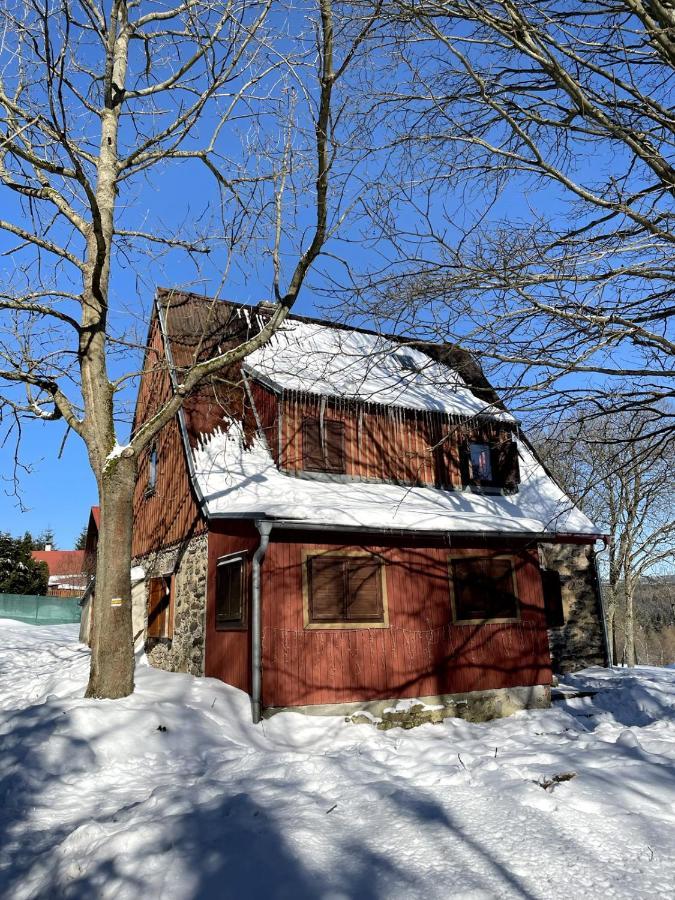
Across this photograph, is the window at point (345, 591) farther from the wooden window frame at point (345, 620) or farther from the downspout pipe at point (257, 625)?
the downspout pipe at point (257, 625)

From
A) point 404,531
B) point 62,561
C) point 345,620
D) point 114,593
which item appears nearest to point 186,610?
point 345,620

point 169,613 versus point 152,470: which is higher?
point 152,470

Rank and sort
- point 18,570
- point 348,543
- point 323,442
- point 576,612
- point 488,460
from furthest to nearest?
point 18,570, point 576,612, point 488,460, point 323,442, point 348,543

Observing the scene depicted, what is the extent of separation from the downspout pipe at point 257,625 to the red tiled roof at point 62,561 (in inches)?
2056

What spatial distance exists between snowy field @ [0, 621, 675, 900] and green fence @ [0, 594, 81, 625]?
33.6 m

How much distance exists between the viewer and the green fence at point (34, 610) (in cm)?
3634

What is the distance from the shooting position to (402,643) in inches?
389

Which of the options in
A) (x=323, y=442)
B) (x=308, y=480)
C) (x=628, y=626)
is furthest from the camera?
(x=628, y=626)

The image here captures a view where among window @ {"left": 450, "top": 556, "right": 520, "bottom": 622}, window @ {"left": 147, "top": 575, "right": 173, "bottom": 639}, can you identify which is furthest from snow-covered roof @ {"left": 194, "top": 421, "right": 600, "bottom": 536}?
window @ {"left": 147, "top": 575, "right": 173, "bottom": 639}

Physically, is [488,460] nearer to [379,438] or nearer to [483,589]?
[379,438]

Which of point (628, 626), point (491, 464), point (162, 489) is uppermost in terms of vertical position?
point (491, 464)

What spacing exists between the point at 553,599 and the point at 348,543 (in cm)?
684

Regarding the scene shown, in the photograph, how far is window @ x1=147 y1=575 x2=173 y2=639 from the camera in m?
12.6

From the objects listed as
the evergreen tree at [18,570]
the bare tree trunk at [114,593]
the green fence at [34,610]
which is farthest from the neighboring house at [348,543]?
the evergreen tree at [18,570]
